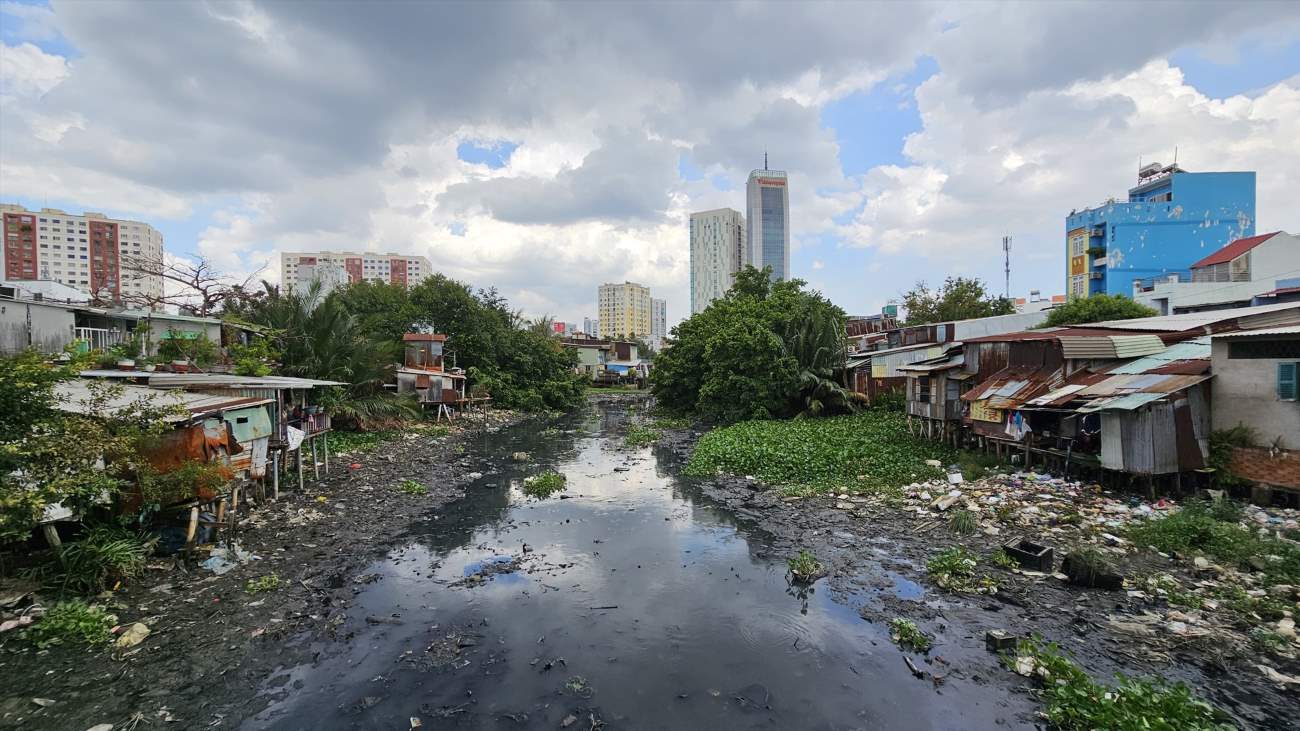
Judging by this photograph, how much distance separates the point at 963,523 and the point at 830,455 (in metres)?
7.05

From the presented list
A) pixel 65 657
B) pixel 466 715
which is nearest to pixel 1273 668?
pixel 466 715

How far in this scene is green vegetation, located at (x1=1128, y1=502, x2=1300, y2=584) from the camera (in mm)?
8719

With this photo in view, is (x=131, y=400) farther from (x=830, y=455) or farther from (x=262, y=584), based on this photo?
(x=830, y=455)

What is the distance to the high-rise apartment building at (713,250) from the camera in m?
125

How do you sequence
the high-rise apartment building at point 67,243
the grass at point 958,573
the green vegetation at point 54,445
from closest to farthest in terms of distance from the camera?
1. the green vegetation at point 54,445
2. the grass at point 958,573
3. the high-rise apartment building at point 67,243

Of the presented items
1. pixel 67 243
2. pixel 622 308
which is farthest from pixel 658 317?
pixel 67 243

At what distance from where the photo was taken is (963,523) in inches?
479

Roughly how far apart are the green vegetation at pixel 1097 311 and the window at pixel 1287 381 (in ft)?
50.6

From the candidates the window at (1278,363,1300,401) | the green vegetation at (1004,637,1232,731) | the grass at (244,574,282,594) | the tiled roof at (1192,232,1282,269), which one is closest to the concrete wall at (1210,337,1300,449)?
the window at (1278,363,1300,401)

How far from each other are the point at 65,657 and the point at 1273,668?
14.8 m

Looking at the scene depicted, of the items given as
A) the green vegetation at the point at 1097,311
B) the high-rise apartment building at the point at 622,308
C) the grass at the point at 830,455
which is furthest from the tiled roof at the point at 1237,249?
the high-rise apartment building at the point at 622,308

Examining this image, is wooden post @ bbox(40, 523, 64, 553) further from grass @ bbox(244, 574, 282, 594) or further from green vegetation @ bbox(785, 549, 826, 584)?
green vegetation @ bbox(785, 549, 826, 584)

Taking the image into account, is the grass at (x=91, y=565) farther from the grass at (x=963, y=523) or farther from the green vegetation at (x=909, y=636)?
the grass at (x=963, y=523)

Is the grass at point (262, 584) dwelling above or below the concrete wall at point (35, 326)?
below
